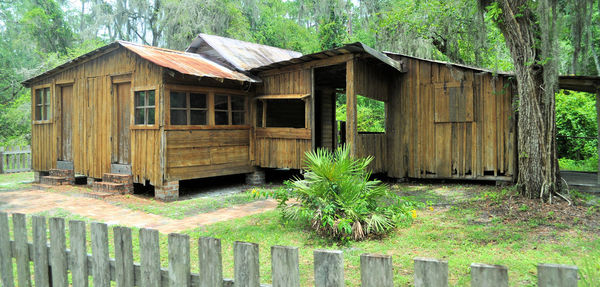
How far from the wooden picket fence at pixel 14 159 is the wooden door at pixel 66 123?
514cm

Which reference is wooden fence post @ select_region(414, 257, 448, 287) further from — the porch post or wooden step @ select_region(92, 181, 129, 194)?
wooden step @ select_region(92, 181, 129, 194)

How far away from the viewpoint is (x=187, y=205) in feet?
27.4

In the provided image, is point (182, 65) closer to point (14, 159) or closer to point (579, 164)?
point (14, 159)

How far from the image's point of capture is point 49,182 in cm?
1136

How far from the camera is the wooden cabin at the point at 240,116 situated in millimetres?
9109

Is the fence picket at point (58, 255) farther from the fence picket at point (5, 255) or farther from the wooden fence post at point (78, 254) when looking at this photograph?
the fence picket at point (5, 255)

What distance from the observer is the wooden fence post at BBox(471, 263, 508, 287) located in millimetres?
1452

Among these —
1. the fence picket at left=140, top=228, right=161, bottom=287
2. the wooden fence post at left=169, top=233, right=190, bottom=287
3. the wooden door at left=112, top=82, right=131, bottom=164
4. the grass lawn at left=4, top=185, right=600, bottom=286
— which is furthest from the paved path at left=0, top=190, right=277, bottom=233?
the wooden fence post at left=169, top=233, right=190, bottom=287

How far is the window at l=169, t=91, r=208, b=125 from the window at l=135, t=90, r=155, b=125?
0.50m

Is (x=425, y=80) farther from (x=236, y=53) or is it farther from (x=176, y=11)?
(x=176, y=11)

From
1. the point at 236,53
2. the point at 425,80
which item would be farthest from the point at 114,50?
the point at 425,80

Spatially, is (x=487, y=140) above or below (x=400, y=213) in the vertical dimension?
above

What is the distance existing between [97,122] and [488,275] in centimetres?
1105

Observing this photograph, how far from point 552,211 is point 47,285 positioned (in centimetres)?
693
